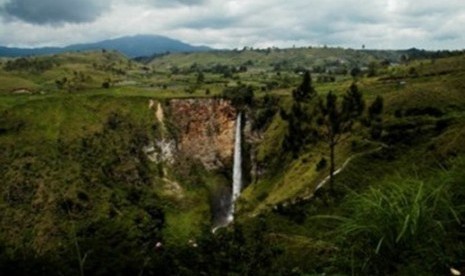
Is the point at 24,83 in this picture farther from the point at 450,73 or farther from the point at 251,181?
the point at 450,73

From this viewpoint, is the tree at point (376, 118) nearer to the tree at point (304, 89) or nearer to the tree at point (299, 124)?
the tree at point (304, 89)

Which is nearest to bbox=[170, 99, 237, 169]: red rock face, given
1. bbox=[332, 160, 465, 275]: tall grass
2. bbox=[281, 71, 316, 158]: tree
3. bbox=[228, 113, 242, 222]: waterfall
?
bbox=[228, 113, 242, 222]: waterfall

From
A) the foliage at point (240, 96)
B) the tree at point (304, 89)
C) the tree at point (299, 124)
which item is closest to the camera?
the tree at point (304, 89)

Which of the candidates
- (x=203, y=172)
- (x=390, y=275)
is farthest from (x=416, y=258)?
(x=203, y=172)

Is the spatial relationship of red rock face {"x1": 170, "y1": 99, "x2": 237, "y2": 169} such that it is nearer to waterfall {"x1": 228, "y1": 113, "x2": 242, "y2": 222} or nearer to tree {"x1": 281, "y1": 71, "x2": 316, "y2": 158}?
waterfall {"x1": 228, "y1": 113, "x2": 242, "y2": 222}

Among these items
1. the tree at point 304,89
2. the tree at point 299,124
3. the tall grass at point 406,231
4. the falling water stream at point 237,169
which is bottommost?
the falling water stream at point 237,169

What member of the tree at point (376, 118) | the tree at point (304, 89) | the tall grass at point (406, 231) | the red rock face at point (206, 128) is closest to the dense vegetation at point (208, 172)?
the tall grass at point (406, 231)

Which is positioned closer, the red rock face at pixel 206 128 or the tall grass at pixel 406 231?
the tall grass at pixel 406 231
